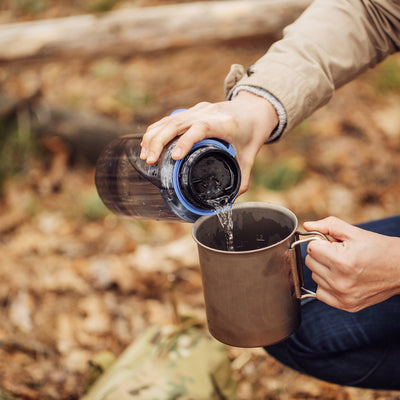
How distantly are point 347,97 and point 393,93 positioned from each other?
0.44 meters

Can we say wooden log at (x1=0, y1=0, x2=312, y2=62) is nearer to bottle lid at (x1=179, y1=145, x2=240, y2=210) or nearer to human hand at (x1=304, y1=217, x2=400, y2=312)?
bottle lid at (x1=179, y1=145, x2=240, y2=210)

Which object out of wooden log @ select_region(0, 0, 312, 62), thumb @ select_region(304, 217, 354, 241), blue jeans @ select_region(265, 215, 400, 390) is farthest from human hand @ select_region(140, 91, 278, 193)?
wooden log @ select_region(0, 0, 312, 62)

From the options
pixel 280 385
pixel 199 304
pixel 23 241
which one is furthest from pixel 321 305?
pixel 23 241

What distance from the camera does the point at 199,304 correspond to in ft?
8.72

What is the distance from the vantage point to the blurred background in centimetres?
240

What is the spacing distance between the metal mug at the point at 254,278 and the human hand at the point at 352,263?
43mm

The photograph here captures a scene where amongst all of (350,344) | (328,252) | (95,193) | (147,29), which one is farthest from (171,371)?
(147,29)

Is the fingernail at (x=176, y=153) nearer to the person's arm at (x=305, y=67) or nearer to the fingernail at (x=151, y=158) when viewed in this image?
the fingernail at (x=151, y=158)

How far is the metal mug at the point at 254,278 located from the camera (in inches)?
46.6

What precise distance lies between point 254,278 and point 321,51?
0.93m

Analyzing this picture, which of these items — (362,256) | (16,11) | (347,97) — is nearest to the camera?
(362,256)

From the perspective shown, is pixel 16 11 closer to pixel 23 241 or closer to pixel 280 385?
pixel 23 241

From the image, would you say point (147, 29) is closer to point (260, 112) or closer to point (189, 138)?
point (260, 112)

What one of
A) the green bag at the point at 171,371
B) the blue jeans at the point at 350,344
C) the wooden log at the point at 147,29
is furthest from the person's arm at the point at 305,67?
the wooden log at the point at 147,29
